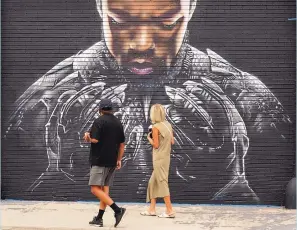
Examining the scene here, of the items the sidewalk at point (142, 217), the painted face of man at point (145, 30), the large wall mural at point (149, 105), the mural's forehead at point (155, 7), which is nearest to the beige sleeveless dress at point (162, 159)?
the sidewalk at point (142, 217)

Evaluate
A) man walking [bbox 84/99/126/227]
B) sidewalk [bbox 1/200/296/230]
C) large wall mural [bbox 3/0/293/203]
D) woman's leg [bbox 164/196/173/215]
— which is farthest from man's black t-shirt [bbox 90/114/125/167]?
large wall mural [bbox 3/0/293/203]

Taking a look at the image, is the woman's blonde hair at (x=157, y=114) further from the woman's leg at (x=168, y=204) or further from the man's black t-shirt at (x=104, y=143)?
the woman's leg at (x=168, y=204)

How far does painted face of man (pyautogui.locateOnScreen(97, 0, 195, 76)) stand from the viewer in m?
12.1

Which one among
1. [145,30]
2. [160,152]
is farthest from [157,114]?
[145,30]

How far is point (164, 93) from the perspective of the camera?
12.1 m

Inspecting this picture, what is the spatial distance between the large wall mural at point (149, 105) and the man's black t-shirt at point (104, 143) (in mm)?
2196

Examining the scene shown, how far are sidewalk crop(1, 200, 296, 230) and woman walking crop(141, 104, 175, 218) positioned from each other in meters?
0.37

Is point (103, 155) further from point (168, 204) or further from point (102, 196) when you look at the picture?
point (168, 204)

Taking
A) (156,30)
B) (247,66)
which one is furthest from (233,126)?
(156,30)

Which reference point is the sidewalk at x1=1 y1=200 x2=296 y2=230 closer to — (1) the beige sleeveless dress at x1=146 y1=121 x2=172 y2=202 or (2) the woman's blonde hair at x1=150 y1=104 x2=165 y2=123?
(1) the beige sleeveless dress at x1=146 y1=121 x2=172 y2=202

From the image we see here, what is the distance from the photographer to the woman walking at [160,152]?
10602mm

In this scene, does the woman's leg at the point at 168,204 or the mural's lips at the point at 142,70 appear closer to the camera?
the woman's leg at the point at 168,204

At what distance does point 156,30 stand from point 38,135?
272 centimetres

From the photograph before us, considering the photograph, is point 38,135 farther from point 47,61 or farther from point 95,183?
point 95,183
